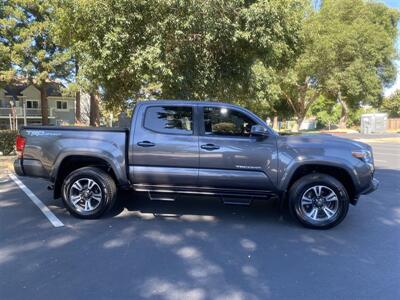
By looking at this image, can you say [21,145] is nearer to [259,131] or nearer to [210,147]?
[210,147]

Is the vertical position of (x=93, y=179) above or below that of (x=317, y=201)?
above

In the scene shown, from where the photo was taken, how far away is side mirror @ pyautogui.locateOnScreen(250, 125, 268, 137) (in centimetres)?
572

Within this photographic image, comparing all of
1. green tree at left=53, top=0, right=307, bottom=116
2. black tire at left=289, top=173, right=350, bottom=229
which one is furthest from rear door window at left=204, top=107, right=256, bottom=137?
green tree at left=53, top=0, right=307, bottom=116

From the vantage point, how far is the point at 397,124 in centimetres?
5075

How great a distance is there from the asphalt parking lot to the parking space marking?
0.09 meters

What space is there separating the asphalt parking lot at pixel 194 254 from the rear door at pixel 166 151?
0.72 meters

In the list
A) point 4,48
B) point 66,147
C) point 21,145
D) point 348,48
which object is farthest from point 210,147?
point 348,48

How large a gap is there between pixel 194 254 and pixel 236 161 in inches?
67.5

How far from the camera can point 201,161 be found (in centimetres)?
590

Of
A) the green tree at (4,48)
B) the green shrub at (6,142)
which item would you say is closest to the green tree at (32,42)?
the green tree at (4,48)

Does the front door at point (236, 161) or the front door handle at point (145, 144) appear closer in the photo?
the front door at point (236, 161)

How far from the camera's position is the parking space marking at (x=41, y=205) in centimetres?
592

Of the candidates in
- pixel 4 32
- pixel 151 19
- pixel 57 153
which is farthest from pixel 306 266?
pixel 4 32

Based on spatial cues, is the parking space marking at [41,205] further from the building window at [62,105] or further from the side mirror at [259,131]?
the building window at [62,105]
